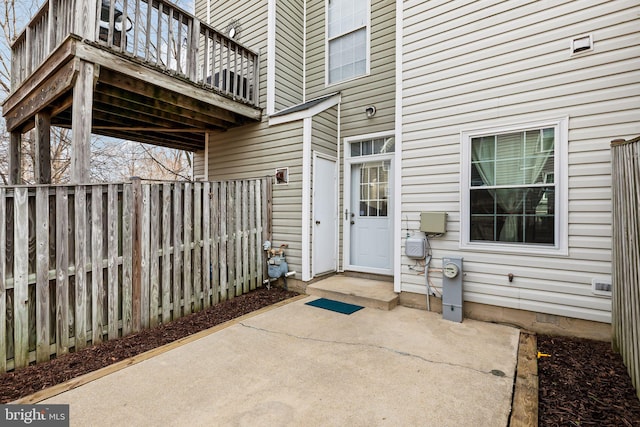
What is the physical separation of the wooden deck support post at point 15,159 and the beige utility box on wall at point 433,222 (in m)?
6.94

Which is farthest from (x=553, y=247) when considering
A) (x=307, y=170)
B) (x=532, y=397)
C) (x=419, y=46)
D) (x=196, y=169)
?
(x=196, y=169)

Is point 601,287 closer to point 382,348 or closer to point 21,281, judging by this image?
point 382,348

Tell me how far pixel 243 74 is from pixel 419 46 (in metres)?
3.04

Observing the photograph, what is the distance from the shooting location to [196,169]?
761cm

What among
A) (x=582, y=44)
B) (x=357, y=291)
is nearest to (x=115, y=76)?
(x=357, y=291)

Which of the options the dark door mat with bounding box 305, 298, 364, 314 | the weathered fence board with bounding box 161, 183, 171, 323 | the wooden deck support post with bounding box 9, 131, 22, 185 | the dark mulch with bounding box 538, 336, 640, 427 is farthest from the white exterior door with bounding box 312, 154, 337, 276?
the wooden deck support post with bounding box 9, 131, 22, 185

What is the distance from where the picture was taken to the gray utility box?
11.2ft

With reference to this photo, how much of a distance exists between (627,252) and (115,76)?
548cm

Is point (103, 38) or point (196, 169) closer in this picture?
point (103, 38)

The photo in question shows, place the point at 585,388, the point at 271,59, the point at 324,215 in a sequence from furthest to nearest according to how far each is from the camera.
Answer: the point at 271,59, the point at 324,215, the point at 585,388

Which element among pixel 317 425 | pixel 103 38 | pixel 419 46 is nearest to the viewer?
pixel 317 425

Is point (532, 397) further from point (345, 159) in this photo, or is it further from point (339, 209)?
point (345, 159)

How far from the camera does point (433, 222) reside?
3.66 m

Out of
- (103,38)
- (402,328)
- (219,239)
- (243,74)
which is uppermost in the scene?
(243,74)
